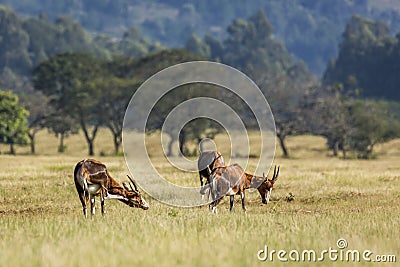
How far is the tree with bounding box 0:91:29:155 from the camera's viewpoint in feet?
236

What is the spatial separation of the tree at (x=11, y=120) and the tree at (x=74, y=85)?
18.3 feet

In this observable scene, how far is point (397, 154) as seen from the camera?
84438 mm

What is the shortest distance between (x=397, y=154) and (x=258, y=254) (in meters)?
74.5

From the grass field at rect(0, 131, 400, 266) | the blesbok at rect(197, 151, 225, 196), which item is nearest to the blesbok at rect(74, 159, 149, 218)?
the grass field at rect(0, 131, 400, 266)

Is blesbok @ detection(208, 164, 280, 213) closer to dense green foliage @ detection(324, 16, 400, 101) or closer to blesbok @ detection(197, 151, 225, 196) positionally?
blesbok @ detection(197, 151, 225, 196)

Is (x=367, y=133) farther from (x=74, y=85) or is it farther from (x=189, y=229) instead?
(x=189, y=229)

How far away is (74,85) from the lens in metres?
79.7

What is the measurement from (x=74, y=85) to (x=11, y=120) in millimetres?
9661

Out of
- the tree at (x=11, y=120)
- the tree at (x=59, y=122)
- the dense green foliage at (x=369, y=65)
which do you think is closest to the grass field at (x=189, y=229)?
the tree at (x=11, y=120)

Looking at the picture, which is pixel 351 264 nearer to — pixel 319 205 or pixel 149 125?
pixel 319 205

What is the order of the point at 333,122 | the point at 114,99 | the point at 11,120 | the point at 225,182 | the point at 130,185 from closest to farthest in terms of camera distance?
the point at 225,182 < the point at 130,185 < the point at 11,120 < the point at 114,99 < the point at 333,122

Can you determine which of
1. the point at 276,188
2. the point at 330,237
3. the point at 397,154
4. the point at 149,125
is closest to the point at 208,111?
the point at 149,125

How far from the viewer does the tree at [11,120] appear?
72062mm

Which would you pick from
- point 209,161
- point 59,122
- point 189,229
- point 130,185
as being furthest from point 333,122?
point 189,229
